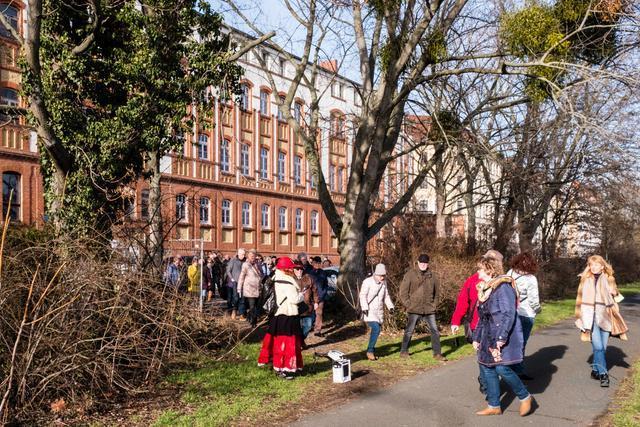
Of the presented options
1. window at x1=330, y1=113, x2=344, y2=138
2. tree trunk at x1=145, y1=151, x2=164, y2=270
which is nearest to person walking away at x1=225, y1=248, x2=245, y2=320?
tree trunk at x1=145, y1=151, x2=164, y2=270

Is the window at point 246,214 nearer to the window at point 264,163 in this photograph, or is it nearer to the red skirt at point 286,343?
the window at point 264,163

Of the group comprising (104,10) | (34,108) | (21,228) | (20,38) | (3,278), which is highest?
(104,10)

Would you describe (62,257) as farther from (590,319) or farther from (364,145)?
(364,145)

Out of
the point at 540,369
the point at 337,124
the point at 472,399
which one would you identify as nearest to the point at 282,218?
the point at 337,124

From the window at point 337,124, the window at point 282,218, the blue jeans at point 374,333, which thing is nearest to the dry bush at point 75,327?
the blue jeans at point 374,333

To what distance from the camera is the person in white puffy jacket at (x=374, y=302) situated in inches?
458

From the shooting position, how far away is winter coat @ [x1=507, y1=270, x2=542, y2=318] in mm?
9891

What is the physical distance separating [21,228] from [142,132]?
3232mm

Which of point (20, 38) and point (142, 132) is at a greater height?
point (20, 38)

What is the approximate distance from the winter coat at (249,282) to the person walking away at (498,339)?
7.89 metres

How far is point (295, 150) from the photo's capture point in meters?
49.9

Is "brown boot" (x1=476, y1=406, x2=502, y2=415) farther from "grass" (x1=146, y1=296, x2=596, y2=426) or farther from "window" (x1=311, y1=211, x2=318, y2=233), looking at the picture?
"window" (x1=311, y1=211, x2=318, y2=233)

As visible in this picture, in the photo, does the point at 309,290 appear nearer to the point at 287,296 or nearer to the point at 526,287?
the point at 287,296

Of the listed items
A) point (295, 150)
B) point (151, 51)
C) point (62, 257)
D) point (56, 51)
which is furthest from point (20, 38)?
point (295, 150)
